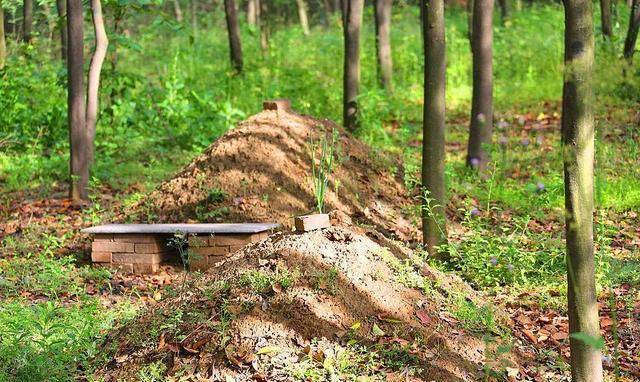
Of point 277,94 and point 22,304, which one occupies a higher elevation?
point 277,94

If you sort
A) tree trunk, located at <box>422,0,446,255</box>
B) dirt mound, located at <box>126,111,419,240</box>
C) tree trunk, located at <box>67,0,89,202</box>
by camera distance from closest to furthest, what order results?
tree trunk, located at <box>422,0,446,255</box>, dirt mound, located at <box>126,111,419,240</box>, tree trunk, located at <box>67,0,89,202</box>

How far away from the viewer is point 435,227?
7246 millimetres

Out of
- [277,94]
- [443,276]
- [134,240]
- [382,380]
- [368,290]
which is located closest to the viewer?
[382,380]

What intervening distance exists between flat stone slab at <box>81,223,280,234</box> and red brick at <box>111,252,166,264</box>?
21 cm

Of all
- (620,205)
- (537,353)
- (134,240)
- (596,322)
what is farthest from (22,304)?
(620,205)

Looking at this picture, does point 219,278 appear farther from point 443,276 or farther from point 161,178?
point 161,178

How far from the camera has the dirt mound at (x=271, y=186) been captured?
28.6 feet

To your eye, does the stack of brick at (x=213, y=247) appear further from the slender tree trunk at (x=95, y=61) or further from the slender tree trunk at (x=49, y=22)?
the slender tree trunk at (x=49, y=22)

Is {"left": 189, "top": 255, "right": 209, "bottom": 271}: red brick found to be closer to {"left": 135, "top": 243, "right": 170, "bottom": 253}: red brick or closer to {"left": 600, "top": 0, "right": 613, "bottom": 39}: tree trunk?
{"left": 135, "top": 243, "right": 170, "bottom": 253}: red brick

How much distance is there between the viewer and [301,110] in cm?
1545

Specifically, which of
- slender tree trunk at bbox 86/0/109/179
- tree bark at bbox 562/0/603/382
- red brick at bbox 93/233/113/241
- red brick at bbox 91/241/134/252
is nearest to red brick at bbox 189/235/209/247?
red brick at bbox 91/241/134/252

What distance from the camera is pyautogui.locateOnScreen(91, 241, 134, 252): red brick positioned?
26.8 ft

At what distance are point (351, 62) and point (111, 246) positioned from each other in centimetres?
608

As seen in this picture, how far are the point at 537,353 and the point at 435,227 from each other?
6.49ft
